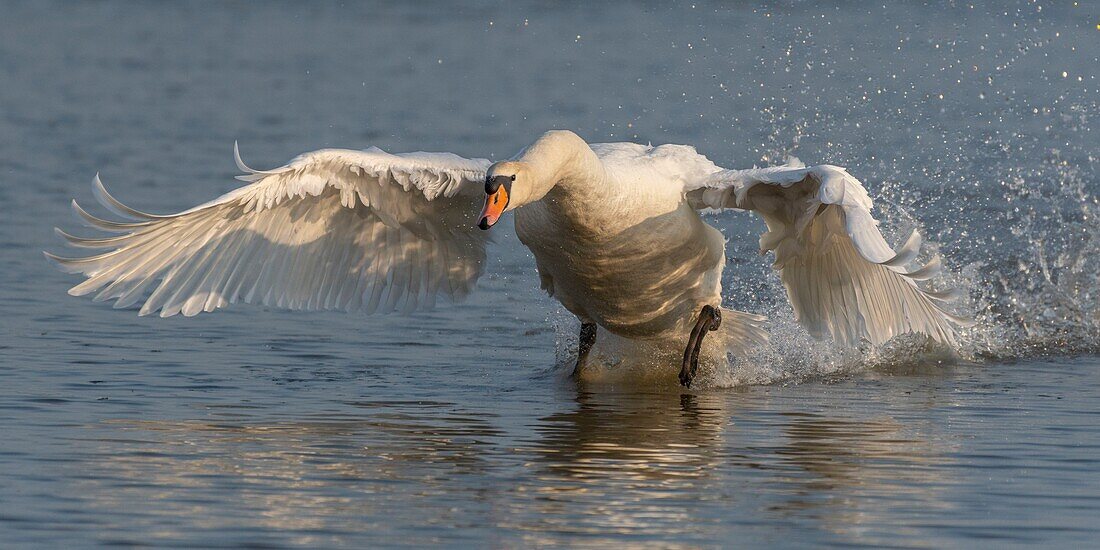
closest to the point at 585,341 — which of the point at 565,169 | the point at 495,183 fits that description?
the point at 565,169

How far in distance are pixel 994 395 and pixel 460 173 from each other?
2.96 metres

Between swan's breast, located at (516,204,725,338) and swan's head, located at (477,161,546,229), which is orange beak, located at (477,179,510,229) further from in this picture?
swan's breast, located at (516,204,725,338)

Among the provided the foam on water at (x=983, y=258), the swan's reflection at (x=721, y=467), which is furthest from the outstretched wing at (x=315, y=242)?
the swan's reflection at (x=721, y=467)

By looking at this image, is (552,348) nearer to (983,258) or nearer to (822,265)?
(822,265)

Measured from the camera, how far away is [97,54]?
22953mm

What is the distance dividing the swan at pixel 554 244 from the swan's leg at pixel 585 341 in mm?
59

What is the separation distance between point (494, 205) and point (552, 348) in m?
3.90

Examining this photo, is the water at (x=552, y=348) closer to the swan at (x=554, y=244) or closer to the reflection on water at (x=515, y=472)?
the reflection on water at (x=515, y=472)

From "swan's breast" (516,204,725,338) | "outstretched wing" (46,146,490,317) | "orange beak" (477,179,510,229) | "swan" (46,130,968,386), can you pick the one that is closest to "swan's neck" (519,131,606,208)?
"swan" (46,130,968,386)

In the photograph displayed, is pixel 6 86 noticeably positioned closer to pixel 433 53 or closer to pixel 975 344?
pixel 433 53

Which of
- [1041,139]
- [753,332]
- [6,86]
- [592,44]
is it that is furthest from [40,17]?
[753,332]

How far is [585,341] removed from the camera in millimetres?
10336

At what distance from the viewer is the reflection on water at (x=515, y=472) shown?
6.35 m

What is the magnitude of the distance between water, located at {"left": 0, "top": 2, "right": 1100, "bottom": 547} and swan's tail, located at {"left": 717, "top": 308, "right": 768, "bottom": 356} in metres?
0.21
